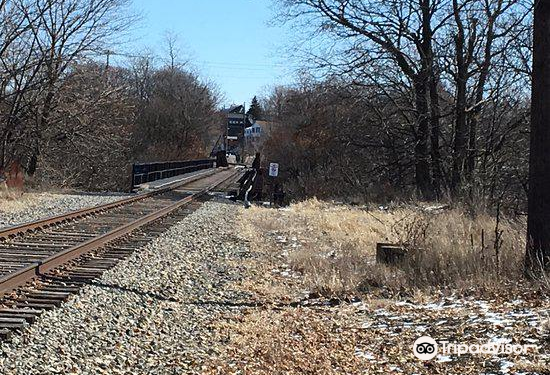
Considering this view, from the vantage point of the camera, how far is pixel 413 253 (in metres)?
10.1

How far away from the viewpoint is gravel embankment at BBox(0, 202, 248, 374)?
549 centimetres

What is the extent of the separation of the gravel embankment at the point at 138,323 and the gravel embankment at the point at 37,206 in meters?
5.93

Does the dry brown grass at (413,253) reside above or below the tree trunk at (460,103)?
below

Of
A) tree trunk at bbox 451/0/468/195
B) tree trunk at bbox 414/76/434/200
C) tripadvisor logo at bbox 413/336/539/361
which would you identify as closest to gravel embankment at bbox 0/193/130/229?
tripadvisor logo at bbox 413/336/539/361

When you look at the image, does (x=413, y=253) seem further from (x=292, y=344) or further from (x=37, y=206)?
(x=37, y=206)

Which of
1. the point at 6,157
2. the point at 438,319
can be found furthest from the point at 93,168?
the point at 438,319

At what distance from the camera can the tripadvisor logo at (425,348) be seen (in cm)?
558

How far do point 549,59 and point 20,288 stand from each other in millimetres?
7272

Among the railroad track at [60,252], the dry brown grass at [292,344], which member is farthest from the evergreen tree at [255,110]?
the dry brown grass at [292,344]

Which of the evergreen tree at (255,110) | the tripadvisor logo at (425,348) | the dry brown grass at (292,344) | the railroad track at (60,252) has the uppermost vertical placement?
the evergreen tree at (255,110)

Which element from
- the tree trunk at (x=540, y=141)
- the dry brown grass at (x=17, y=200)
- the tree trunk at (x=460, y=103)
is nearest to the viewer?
the tree trunk at (x=540, y=141)

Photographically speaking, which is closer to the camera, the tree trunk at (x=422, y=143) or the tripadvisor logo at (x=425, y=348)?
the tripadvisor logo at (x=425, y=348)

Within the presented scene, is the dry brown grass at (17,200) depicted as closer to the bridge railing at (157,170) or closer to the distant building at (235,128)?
the bridge railing at (157,170)

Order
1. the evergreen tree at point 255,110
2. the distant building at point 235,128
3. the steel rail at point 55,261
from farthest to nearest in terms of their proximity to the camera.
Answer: the evergreen tree at point 255,110
the distant building at point 235,128
the steel rail at point 55,261
